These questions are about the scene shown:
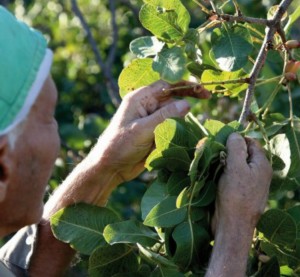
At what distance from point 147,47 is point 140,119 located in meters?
0.19

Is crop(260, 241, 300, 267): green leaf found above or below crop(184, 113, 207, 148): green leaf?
below

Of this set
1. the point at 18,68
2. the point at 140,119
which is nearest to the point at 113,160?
the point at 140,119

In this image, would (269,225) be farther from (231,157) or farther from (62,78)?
(62,78)

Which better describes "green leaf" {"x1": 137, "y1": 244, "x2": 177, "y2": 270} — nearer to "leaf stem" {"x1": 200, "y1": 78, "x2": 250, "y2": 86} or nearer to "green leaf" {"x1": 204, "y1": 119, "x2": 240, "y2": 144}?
"green leaf" {"x1": 204, "y1": 119, "x2": 240, "y2": 144}

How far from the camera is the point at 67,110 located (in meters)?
5.23

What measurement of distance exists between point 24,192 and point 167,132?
0.37 metres

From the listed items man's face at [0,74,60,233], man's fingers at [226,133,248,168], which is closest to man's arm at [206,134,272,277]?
man's fingers at [226,133,248,168]

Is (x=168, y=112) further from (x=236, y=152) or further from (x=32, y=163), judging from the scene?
(x=32, y=163)

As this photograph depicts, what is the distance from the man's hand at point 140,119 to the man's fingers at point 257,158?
0.77ft

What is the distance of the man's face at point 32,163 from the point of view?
6.88 feet

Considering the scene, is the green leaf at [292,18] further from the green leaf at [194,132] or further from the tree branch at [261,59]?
the green leaf at [194,132]

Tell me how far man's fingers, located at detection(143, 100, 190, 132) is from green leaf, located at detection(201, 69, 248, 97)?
8 centimetres

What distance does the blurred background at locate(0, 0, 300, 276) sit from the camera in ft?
13.8

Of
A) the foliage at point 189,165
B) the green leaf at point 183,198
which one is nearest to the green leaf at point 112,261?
the foliage at point 189,165
